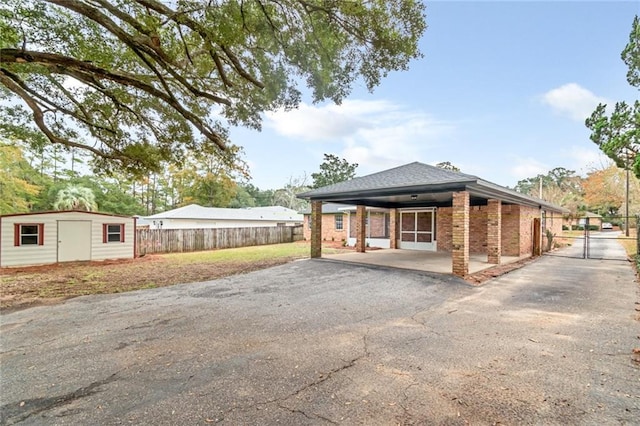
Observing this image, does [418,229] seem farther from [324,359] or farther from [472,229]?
[324,359]

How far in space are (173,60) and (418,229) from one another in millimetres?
14334

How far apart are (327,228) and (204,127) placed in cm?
→ 1575

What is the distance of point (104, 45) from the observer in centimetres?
657

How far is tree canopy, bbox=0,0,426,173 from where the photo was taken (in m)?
5.50

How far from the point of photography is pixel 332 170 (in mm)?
40344

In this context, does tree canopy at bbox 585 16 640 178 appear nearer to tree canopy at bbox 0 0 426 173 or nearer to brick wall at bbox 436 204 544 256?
brick wall at bbox 436 204 544 256

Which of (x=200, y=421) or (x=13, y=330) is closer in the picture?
(x=200, y=421)

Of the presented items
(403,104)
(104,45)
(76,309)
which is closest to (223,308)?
(76,309)

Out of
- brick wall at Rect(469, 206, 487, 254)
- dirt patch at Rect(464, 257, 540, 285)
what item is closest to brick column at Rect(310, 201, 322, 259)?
dirt patch at Rect(464, 257, 540, 285)

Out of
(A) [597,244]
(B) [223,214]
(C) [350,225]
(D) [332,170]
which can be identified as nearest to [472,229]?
(C) [350,225]

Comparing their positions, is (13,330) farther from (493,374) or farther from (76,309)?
(493,374)

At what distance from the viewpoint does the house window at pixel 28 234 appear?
1211 centimetres

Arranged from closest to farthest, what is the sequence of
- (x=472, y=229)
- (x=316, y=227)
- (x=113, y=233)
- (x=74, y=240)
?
(x=316, y=227) < (x=74, y=240) < (x=113, y=233) < (x=472, y=229)

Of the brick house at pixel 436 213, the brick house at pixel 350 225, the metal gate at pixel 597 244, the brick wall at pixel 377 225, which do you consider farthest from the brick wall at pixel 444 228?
the metal gate at pixel 597 244
